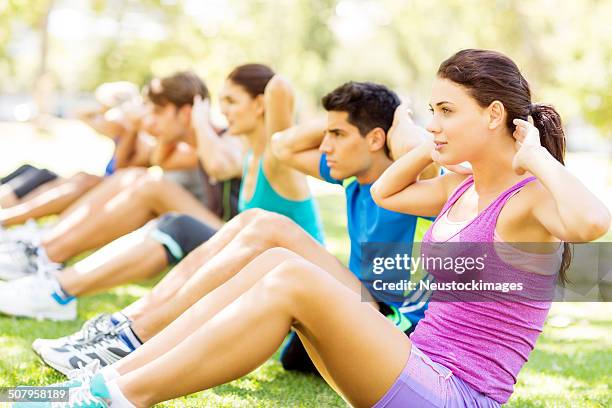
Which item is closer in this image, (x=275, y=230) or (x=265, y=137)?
(x=275, y=230)

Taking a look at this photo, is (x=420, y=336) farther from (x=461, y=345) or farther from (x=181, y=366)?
(x=181, y=366)

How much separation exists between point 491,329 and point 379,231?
1100mm

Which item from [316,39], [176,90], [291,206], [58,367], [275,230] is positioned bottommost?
[58,367]

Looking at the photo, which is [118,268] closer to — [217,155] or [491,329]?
[217,155]

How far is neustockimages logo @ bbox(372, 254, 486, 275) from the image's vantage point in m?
2.52

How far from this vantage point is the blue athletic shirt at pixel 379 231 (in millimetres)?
3416

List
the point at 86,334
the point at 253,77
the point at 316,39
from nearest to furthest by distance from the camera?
1. the point at 86,334
2. the point at 253,77
3. the point at 316,39

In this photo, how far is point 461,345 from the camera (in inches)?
99.8

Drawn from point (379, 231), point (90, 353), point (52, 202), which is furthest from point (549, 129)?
point (52, 202)

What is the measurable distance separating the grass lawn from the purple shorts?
57cm

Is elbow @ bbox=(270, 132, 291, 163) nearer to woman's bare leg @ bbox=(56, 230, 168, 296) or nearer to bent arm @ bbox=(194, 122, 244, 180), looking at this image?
woman's bare leg @ bbox=(56, 230, 168, 296)

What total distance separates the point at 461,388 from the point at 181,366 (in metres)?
0.84

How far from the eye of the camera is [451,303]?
2.60 meters

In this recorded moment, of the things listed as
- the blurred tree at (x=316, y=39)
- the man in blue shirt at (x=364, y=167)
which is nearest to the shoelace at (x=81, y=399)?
the man in blue shirt at (x=364, y=167)
